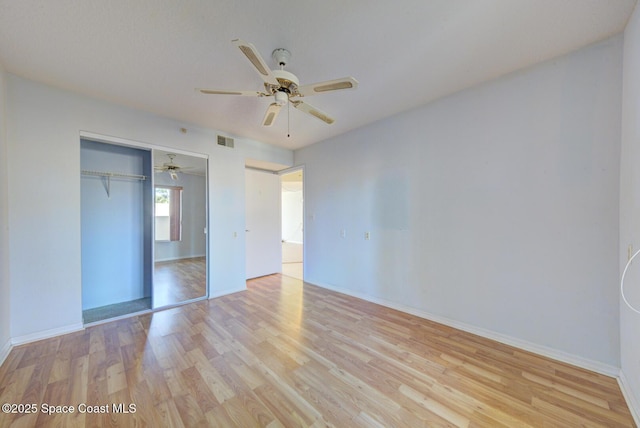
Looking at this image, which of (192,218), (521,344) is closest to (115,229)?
(192,218)

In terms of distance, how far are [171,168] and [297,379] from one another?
325 centimetres

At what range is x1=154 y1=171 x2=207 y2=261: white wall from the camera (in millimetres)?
3646

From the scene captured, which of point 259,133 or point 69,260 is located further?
point 259,133

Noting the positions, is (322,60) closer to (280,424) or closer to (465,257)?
(465,257)

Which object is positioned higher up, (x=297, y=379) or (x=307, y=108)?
(x=307, y=108)

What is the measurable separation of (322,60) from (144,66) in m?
1.63

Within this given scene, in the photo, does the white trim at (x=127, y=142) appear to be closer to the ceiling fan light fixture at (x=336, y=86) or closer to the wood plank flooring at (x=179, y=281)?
the wood plank flooring at (x=179, y=281)

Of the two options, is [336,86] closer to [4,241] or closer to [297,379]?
[297,379]

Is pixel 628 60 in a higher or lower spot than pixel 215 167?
higher

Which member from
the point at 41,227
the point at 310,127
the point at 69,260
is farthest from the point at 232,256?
the point at 310,127

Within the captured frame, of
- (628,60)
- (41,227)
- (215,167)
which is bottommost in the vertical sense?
(41,227)

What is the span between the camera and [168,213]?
3488 millimetres

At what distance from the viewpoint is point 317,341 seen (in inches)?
94.5

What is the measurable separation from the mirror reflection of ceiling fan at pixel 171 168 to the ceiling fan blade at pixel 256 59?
2.41 metres
